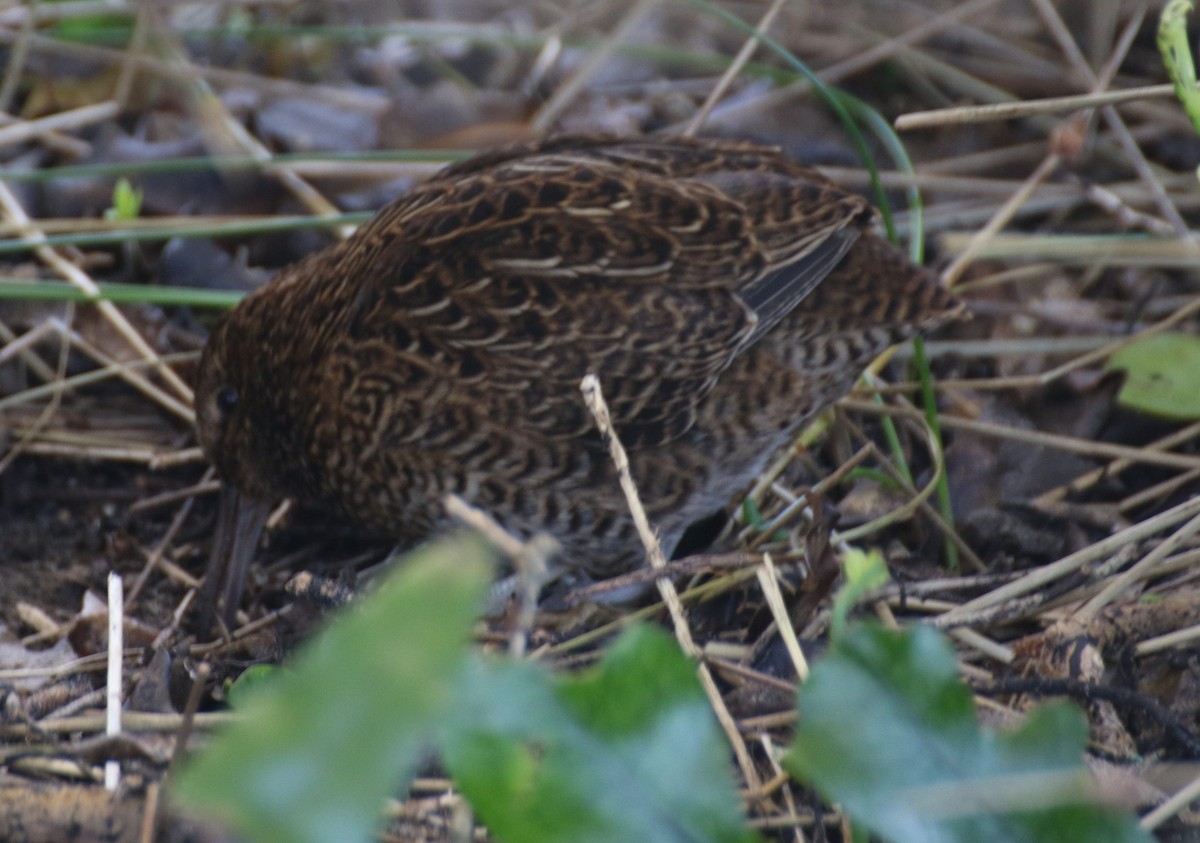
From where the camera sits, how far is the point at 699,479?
3049 mm

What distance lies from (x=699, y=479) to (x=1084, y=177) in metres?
2.13

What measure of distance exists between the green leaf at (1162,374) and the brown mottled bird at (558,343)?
0.60 m

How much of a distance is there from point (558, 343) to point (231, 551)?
3.07ft

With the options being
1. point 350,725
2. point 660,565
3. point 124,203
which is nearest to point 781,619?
point 660,565

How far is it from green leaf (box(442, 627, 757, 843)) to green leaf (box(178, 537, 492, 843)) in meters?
0.29

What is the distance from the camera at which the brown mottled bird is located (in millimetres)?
2908

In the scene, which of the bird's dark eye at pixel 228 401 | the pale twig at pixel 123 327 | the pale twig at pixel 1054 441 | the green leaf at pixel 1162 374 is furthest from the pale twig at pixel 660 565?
the pale twig at pixel 123 327

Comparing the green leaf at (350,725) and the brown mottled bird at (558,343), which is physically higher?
the green leaf at (350,725)

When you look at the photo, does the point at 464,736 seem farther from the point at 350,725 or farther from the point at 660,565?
the point at 660,565

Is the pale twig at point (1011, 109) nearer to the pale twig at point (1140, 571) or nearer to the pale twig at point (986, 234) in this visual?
the pale twig at point (1140, 571)

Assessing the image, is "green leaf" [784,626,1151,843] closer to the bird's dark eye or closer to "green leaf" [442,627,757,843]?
"green leaf" [442,627,757,843]

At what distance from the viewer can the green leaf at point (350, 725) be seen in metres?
1.07

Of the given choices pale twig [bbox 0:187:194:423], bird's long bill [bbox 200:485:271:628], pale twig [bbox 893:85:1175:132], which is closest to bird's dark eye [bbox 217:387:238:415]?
bird's long bill [bbox 200:485:271:628]

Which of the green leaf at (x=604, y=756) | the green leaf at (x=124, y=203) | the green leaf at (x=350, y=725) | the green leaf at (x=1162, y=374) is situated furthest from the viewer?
the green leaf at (x=124, y=203)
